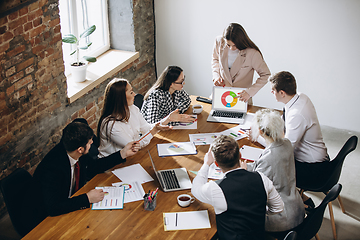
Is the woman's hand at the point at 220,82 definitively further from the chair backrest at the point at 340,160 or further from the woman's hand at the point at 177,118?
the chair backrest at the point at 340,160

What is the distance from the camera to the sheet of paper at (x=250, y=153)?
316 cm

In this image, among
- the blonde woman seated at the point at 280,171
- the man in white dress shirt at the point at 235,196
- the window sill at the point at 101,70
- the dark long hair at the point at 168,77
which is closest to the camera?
the man in white dress shirt at the point at 235,196

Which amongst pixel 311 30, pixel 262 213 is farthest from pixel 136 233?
pixel 311 30

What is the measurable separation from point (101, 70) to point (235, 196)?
309 centimetres

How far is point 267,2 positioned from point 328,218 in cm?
300

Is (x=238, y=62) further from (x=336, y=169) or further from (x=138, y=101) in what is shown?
(x=336, y=169)

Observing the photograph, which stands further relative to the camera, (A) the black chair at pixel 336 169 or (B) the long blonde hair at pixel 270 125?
(A) the black chair at pixel 336 169

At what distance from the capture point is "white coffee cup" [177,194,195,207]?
2.56 m

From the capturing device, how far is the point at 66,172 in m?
2.69

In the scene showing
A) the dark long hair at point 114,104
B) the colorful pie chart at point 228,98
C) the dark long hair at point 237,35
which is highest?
the dark long hair at point 237,35

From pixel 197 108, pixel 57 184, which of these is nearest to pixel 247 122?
pixel 197 108

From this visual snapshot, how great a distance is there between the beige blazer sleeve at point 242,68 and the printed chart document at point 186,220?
182 cm

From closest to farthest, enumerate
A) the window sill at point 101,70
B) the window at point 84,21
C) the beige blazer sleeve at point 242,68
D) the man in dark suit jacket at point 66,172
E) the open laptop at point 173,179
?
1. the man in dark suit jacket at point 66,172
2. the open laptop at point 173,179
3. the beige blazer sleeve at point 242,68
4. the window sill at point 101,70
5. the window at point 84,21

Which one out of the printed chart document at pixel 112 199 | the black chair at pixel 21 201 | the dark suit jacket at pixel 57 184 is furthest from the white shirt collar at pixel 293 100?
the black chair at pixel 21 201
